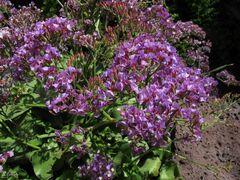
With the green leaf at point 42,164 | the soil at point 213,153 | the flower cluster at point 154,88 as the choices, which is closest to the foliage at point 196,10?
the soil at point 213,153

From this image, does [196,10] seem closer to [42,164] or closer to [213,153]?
[213,153]

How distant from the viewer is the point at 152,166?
385cm

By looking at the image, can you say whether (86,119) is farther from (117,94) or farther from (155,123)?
(155,123)

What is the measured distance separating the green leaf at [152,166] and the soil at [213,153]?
0.37 meters

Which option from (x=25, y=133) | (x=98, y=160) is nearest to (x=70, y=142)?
(x=98, y=160)

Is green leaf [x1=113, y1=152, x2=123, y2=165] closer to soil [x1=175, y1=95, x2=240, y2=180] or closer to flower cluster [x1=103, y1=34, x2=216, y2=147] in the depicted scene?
flower cluster [x1=103, y1=34, x2=216, y2=147]

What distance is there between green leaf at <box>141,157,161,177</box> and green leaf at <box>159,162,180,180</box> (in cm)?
11

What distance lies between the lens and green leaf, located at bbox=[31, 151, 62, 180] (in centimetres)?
365

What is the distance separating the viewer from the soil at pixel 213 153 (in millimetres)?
4316

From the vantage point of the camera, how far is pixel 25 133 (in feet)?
12.4

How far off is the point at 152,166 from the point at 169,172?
A: 212 mm

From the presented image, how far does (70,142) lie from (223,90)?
8.81 ft

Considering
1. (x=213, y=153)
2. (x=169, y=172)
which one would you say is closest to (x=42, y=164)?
(x=169, y=172)

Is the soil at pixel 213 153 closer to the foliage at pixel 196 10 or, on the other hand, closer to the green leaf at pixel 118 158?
the green leaf at pixel 118 158
